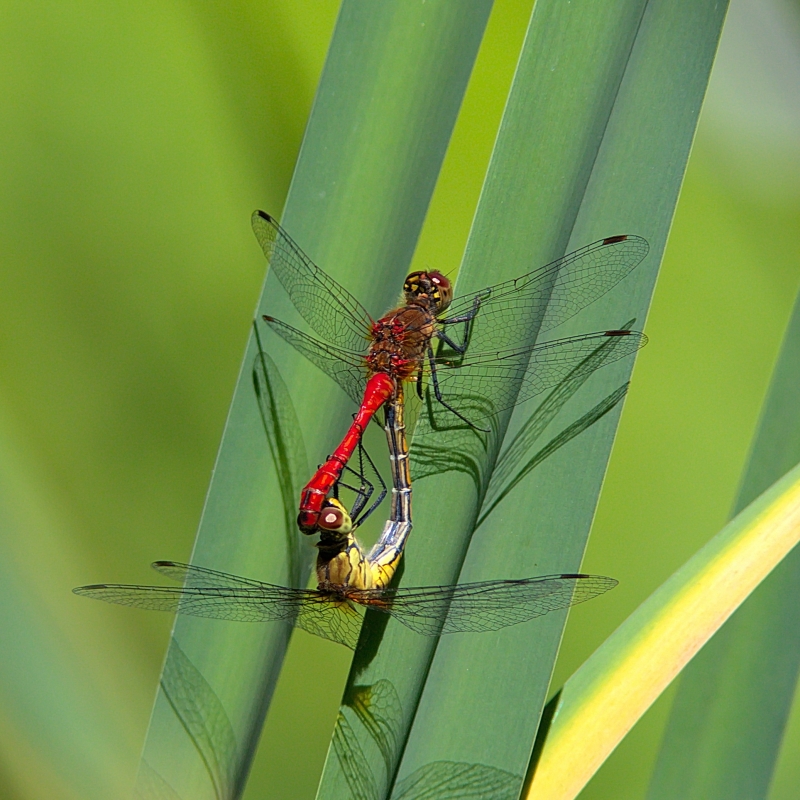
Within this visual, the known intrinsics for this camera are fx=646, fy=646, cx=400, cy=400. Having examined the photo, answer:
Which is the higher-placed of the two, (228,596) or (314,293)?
(314,293)

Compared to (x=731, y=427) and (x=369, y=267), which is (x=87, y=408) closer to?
(x=369, y=267)

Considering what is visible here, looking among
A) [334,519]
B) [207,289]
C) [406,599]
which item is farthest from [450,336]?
[207,289]

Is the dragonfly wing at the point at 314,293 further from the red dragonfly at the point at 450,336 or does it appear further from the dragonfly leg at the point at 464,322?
the dragonfly leg at the point at 464,322

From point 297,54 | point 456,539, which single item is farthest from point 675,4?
point 297,54

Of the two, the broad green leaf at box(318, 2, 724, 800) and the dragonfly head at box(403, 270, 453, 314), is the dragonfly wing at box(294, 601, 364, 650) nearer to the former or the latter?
the broad green leaf at box(318, 2, 724, 800)

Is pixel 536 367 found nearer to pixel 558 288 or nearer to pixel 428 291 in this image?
pixel 558 288

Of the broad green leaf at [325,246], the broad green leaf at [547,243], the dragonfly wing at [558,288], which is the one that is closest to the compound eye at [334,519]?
the broad green leaf at [325,246]
